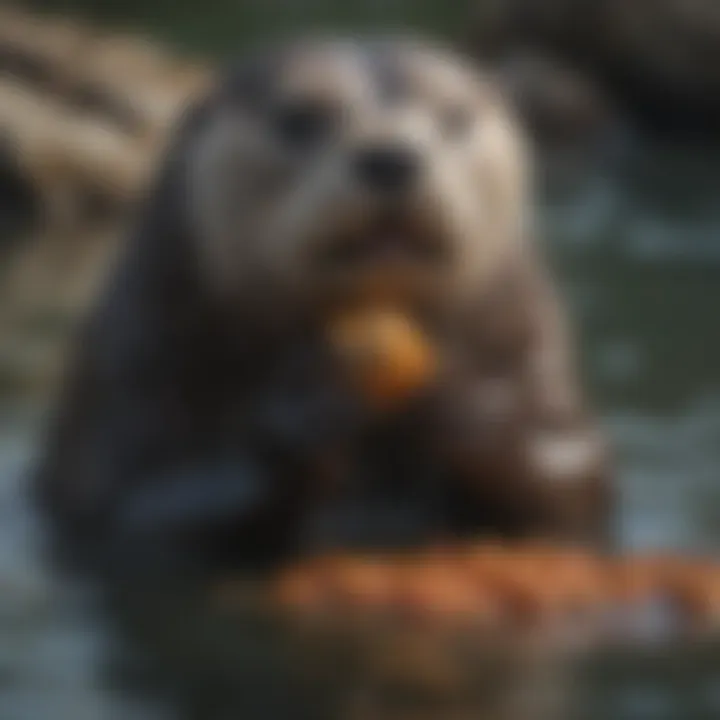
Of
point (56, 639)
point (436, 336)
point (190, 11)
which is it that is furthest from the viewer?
point (190, 11)

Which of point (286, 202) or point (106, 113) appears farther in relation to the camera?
point (106, 113)

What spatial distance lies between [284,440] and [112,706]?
0.79 metres

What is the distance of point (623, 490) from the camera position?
632 cm

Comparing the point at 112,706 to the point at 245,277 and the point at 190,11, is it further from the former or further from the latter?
the point at 190,11

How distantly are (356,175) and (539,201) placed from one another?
13.8 ft

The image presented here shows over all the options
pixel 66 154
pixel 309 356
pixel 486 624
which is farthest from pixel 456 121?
pixel 66 154

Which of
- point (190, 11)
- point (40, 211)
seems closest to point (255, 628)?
point (40, 211)

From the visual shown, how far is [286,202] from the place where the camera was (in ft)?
18.4

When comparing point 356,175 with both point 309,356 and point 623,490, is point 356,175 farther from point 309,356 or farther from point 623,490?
point 623,490

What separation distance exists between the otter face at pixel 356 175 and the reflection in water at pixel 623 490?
2.50 ft

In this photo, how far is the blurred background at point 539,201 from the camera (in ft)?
18.8

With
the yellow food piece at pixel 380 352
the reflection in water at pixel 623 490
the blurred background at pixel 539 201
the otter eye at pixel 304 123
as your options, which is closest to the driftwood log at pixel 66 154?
the blurred background at pixel 539 201

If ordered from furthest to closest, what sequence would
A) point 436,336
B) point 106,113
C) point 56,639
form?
point 106,113 → point 436,336 → point 56,639

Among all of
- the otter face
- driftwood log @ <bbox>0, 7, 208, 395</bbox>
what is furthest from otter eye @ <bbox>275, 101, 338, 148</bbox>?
driftwood log @ <bbox>0, 7, 208, 395</bbox>
